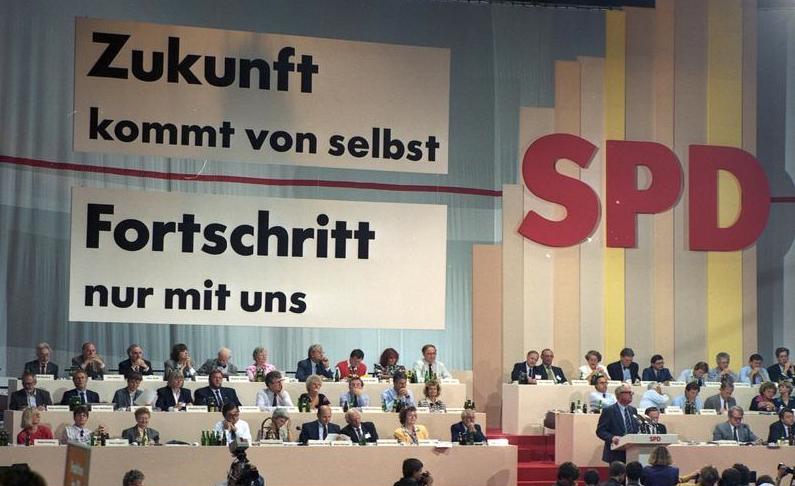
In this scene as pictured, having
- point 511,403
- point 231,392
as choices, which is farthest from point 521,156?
point 231,392

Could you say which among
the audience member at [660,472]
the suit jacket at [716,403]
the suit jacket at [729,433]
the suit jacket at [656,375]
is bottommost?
the audience member at [660,472]

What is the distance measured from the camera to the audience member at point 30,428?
1125 cm

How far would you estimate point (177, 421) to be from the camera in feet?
39.4

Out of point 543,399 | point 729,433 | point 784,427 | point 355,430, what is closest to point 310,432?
point 355,430

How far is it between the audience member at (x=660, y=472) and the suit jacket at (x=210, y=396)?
3.87 meters

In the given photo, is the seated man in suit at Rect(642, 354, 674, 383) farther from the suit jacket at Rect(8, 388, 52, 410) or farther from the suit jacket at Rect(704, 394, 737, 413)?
the suit jacket at Rect(8, 388, 52, 410)

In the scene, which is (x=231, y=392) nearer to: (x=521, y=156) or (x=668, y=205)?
(x=521, y=156)

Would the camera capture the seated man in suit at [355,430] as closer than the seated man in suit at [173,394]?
Yes

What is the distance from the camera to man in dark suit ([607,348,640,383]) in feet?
50.7

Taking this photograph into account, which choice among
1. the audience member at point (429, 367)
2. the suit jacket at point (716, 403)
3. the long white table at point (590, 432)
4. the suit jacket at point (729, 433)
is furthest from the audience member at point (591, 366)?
the suit jacket at point (729, 433)

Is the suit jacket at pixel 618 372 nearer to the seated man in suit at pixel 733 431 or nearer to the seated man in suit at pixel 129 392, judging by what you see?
the seated man in suit at pixel 733 431

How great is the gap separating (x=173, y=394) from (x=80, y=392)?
0.90m

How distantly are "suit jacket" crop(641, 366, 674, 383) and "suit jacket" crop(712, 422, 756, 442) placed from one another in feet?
6.50

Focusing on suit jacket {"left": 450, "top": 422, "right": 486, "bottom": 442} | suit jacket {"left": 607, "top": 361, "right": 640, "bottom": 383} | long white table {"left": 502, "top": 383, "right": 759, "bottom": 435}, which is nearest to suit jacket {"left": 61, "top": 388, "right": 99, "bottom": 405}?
suit jacket {"left": 450, "top": 422, "right": 486, "bottom": 442}
